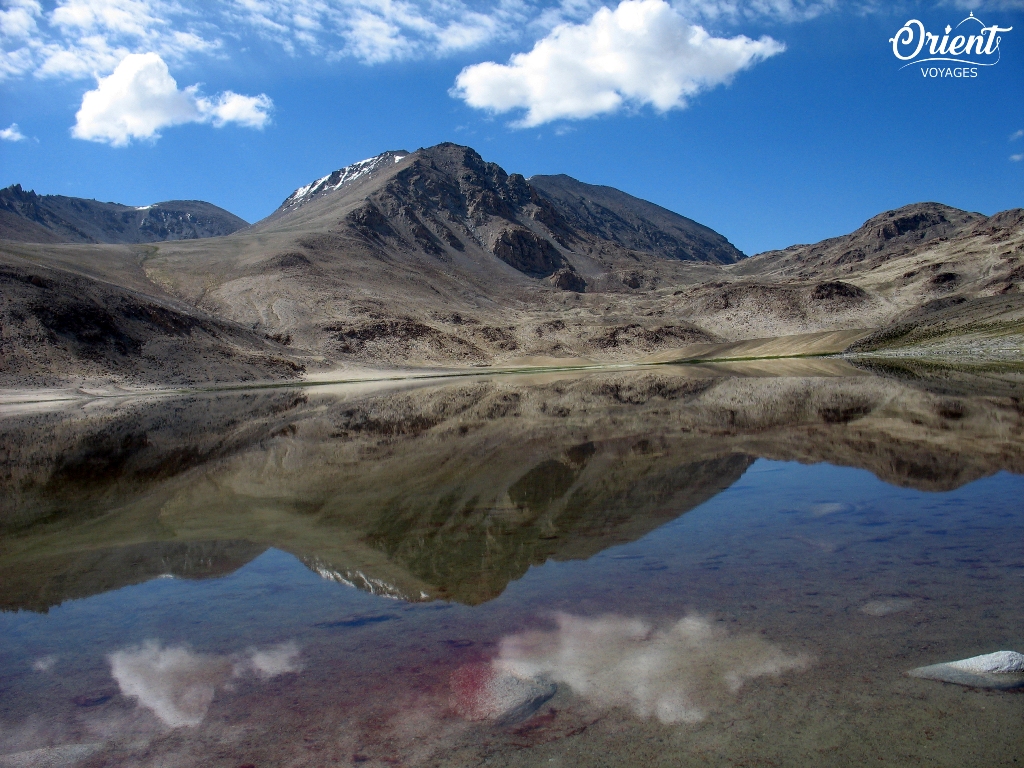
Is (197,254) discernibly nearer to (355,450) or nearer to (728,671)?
(355,450)

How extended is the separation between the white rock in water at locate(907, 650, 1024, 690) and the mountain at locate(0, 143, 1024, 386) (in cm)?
5237

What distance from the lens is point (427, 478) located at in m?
12.7

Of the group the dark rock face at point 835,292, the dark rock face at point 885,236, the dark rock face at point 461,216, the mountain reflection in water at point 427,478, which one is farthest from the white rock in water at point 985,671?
the dark rock face at point 885,236

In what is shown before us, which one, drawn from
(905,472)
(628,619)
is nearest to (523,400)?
(905,472)

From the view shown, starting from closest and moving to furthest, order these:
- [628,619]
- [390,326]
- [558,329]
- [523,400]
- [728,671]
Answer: [728,671] → [628,619] → [523,400] → [390,326] → [558,329]

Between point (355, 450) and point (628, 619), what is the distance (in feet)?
41.6

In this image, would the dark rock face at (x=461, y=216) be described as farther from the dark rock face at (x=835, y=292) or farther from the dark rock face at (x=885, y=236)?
the dark rock face at (x=835, y=292)

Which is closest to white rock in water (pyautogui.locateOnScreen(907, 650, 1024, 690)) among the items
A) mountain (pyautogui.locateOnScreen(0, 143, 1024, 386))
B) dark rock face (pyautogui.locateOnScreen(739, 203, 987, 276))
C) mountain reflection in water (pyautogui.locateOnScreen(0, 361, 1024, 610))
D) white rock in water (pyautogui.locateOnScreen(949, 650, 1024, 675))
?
white rock in water (pyautogui.locateOnScreen(949, 650, 1024, 675))

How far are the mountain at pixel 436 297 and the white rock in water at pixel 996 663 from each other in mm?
52323

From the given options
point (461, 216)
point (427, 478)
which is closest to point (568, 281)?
point (461, 216)

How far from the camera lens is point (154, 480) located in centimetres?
1392

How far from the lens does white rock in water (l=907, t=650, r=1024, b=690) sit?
13.4 feet

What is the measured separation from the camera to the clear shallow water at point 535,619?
397 cm

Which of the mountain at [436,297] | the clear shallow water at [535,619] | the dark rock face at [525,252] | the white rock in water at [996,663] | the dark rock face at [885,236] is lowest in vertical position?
the clear shallow water at [535,619]
